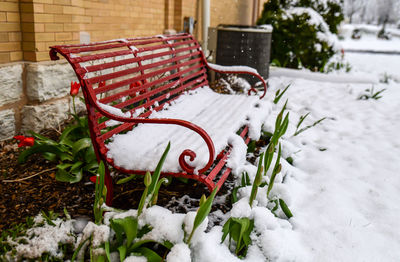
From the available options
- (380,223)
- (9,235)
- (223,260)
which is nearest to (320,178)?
(380,223)

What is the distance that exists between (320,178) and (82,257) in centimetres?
189

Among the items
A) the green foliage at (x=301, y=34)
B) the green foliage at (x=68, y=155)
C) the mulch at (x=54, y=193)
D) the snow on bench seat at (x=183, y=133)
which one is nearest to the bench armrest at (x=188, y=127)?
the snow on bench seat at (x=183, y=133)

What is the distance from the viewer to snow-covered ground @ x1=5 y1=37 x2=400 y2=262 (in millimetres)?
1800

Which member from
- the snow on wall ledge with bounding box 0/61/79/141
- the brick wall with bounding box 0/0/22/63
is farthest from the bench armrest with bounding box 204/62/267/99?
the brick wall with bounding box 0/0/22/63

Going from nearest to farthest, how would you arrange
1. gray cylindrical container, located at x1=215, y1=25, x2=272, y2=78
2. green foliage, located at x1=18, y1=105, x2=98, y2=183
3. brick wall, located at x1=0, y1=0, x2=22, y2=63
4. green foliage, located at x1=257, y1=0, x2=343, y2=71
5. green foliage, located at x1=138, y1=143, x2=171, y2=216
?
green foliage, located at x1=138, y1=143, x2=171, y2=216 → green foliage, located at x1=18, y1=105, x2=98, y2=183 → brick wall, located at x1=0, y1=0, x2=22, y2=63 → gray cylindrical container, located at x1=215, y1=25, x2=272, y2=78 → green foliage, located at x1=257, y1=0, x2=343, y2=71

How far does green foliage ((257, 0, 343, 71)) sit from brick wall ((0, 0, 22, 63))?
520 centimetres

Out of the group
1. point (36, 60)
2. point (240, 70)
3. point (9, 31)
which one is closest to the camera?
point (9, 31)

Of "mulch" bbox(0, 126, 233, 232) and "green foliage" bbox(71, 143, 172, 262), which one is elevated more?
"green foliage" bbox(71, 143, 172, 262)

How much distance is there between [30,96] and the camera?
10.2 feet

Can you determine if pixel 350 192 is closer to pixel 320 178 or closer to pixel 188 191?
pixel 320 178

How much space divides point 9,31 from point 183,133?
1.74 meters

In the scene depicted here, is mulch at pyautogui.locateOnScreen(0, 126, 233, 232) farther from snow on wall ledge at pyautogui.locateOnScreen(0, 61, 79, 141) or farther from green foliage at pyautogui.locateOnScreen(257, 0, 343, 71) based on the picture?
green foliage at pyautogui.locateOnScreen(257, 0, 343, 71)

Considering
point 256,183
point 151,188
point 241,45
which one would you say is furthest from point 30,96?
point 241,45

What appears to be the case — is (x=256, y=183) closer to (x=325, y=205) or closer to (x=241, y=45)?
(x=325, y=205)
